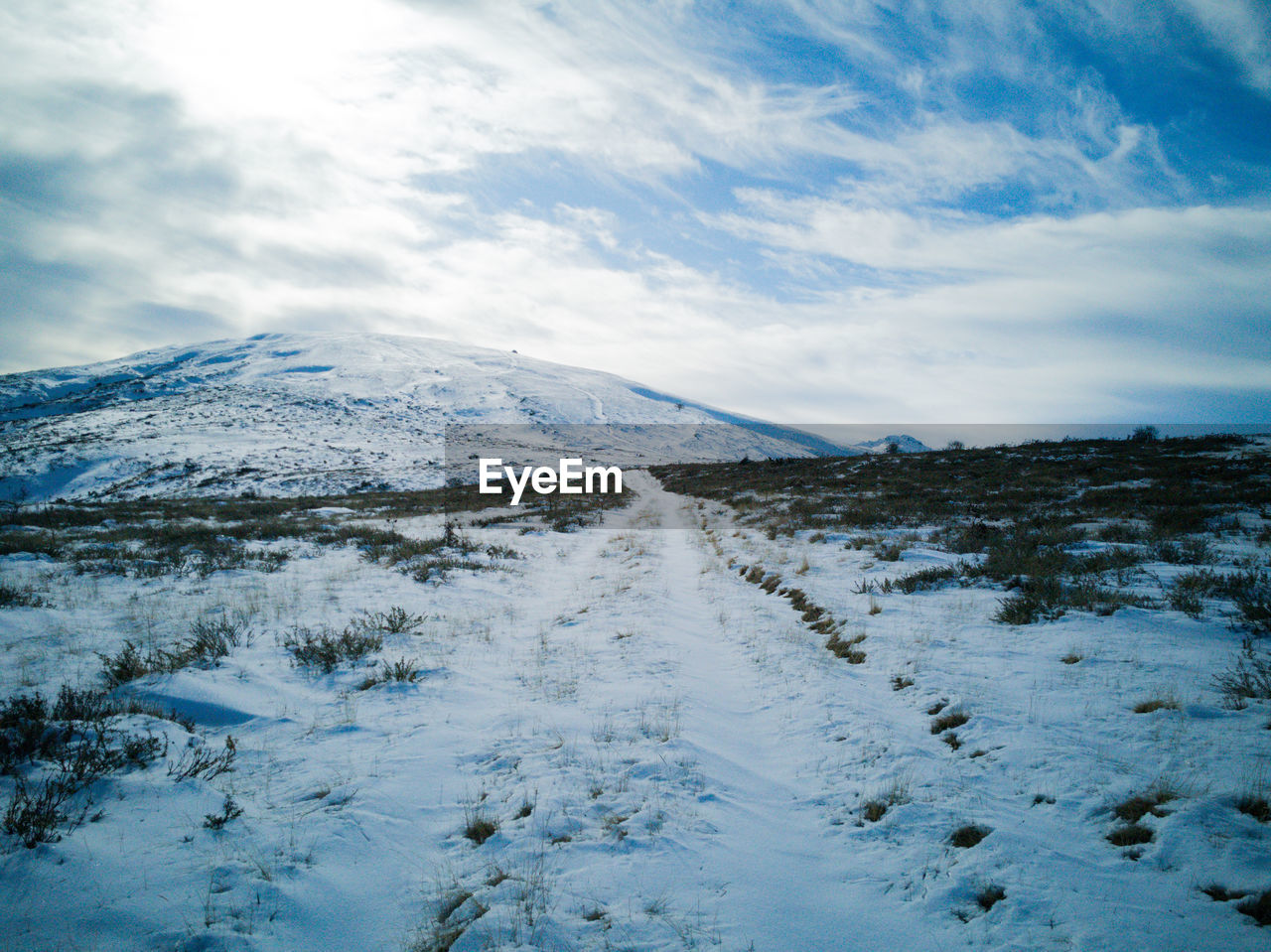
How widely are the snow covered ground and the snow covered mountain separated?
40.4 meters

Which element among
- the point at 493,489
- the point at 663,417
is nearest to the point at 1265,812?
the point at 493,489

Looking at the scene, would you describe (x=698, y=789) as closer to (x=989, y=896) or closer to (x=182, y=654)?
(x=989, y=896)

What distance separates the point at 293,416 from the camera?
75188 millimetres

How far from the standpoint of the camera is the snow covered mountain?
43.3 m

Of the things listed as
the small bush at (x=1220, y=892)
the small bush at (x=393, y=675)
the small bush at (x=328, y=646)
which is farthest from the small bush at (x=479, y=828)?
the small bush at (x=1220, y=892)

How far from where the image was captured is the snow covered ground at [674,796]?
3.18 metres

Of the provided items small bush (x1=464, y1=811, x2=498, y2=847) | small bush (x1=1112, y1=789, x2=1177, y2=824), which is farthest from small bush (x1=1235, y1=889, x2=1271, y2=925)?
small bush (x1=464, y1=811, x2=498, y2=847)

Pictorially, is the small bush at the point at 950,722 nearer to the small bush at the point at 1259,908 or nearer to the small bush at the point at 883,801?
the small bush at the point at 883,801

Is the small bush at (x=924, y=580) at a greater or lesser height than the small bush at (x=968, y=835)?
greater

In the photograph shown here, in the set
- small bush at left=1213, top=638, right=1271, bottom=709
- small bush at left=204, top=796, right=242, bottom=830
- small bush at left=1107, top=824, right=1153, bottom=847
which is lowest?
small bush at left=204, top=796, right=242, bottom=830

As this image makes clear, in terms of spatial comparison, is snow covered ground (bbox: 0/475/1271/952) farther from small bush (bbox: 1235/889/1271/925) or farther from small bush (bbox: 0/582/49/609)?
small bush (bbox: 0/582/49/609)

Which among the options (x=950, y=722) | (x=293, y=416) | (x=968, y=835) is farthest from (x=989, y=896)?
(x=293, y=416)

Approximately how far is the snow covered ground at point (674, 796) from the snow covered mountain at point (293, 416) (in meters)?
40.4

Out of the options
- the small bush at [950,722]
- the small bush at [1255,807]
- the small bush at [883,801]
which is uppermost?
the small bush at [1255,807]
